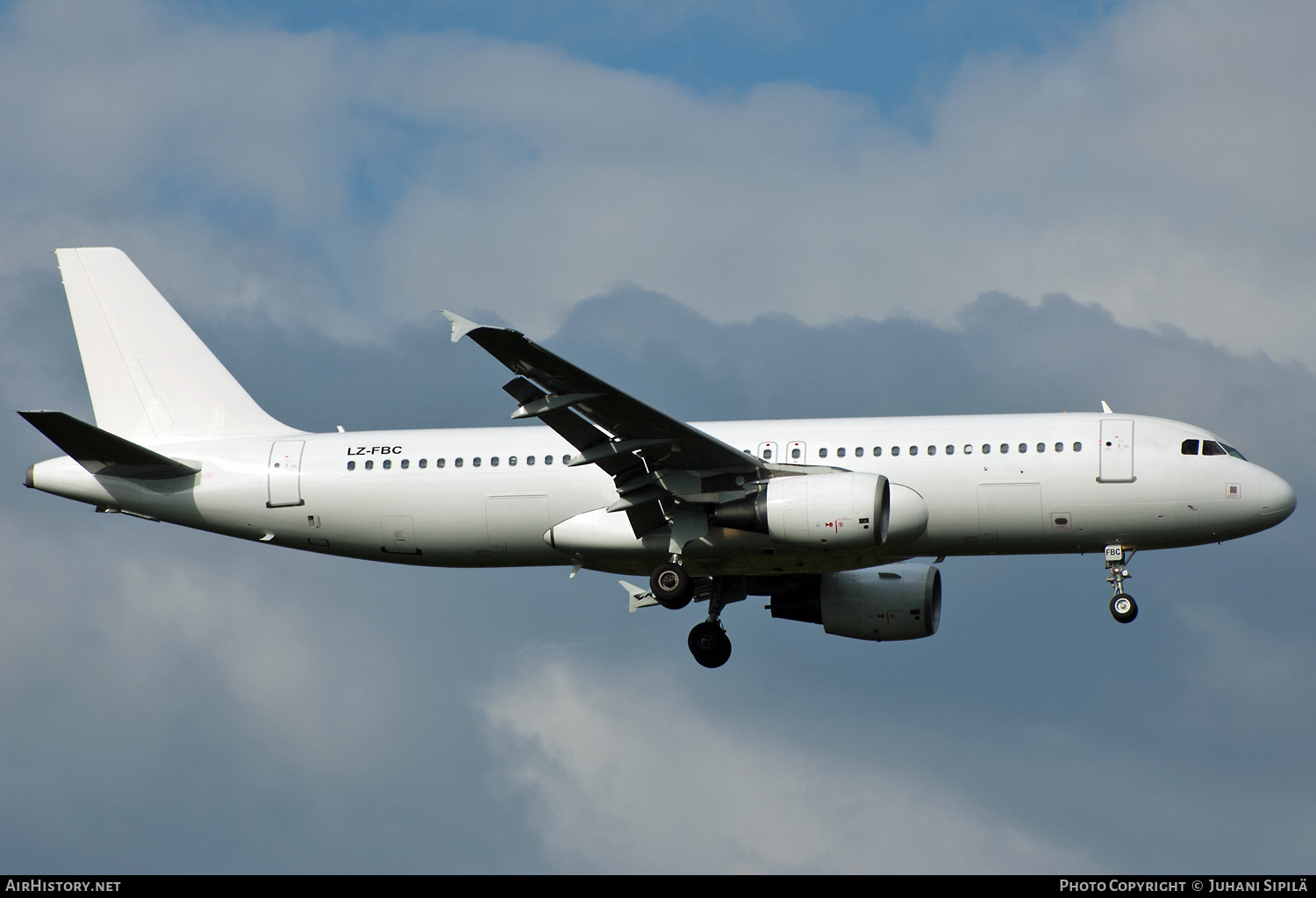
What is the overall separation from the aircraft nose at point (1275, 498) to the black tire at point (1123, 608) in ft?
11.5

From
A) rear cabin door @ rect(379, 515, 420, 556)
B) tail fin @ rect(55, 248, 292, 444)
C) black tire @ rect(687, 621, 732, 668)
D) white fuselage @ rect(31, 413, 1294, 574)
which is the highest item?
tail fin @ rect(55, 248, 292, 444)

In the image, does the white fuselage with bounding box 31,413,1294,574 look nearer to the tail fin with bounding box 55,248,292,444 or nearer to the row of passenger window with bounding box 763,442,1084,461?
the row of passenger window with bounding box 763,442,1084,461

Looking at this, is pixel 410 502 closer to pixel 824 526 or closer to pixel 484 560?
pixel 484 560

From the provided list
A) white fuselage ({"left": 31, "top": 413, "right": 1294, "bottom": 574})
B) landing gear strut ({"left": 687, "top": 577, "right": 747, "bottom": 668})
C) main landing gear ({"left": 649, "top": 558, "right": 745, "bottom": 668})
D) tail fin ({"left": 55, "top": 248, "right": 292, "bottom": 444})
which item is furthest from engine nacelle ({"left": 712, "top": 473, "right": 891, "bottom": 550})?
tail fin ({"left": 55, "top": 248, "right": 292, "bottom": 444})

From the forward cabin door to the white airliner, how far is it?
0.16 feet

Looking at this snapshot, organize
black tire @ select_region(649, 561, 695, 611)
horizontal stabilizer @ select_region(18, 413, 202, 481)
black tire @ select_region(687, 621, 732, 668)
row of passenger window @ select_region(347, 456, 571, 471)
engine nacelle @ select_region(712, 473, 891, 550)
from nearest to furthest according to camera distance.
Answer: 1. engine nacelle @ select_region(712, 473, 891, 550)
2. black tire @ select_region(649, 561, 695, 611)
3. horizontal stabilizer @ select_region(18, 413, 202, 481)
4. row of passenger window @ select_region(347, 456, 571, 471)
5. black tire @ select_region(687, 621, 732, 668)

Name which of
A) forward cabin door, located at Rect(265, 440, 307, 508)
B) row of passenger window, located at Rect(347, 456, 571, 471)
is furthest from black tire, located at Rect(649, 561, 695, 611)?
forward cabin door, located at Rect(265, 440, 307, 508)

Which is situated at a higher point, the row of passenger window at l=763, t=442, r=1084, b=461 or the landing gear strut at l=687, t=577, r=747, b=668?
the row of passenger window at l=763, t=442, r=1084, b=461

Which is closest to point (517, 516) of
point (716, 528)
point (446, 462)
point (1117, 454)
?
point (446, 462)

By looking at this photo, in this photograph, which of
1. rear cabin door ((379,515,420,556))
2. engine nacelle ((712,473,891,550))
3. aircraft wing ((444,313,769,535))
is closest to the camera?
aircraft wing ((444,313,769,535))

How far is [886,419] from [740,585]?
701 cm

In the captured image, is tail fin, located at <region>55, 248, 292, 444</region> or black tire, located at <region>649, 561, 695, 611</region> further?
tail fin, located at <region>55, 248, 292, 444</region>

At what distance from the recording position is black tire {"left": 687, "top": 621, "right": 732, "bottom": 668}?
4078cm

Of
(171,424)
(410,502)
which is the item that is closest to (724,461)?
(410,502)
